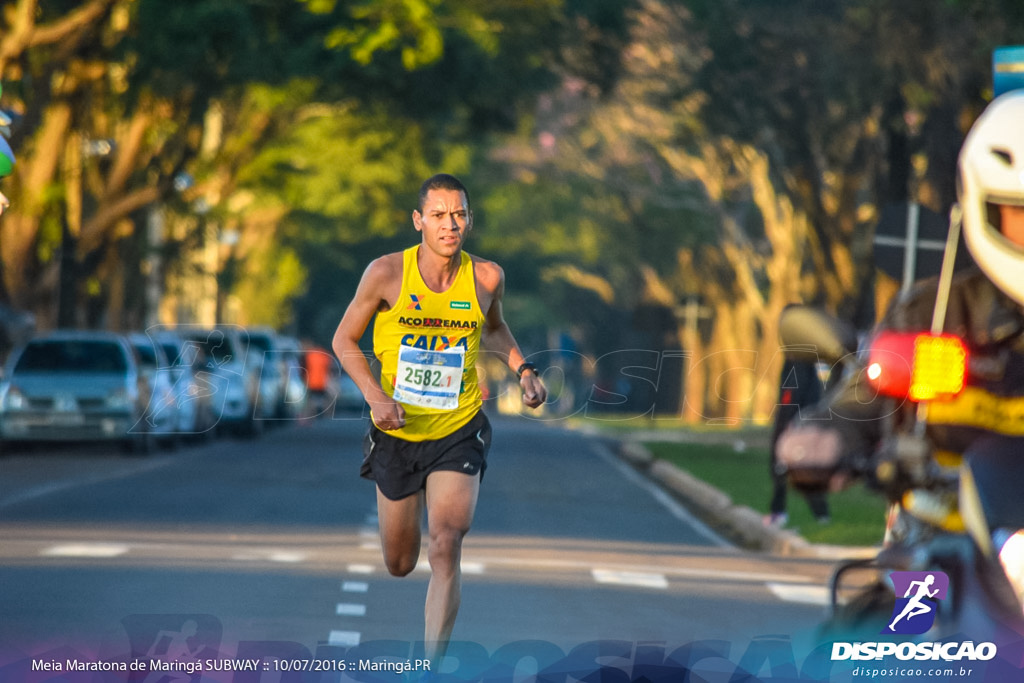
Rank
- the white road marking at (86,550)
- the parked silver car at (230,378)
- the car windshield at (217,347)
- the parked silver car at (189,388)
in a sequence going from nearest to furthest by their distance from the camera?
the white road marking at (86,550), the parked silver car at (189,388), the parked silver car at (230,378), the car windshield at (217,347)

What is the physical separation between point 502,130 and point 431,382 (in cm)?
2695

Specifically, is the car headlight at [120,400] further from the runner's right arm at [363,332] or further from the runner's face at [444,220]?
the runner's face at [444,220]

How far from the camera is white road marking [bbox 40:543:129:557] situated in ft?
46.5

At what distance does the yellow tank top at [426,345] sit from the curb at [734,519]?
878 centimetres

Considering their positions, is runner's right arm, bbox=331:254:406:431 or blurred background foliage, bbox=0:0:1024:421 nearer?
runner's right arm, bbox=331:254:406:431

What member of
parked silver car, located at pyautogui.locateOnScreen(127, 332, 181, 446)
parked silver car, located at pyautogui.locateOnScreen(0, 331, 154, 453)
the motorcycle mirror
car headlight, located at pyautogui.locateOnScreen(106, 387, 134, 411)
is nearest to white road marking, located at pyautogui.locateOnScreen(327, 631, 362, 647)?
the motorcycle mirror

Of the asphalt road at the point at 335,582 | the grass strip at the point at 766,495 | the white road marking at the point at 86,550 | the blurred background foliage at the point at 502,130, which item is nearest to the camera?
the asphalt road at the point at 335,582

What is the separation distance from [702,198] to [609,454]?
1312 centimetres

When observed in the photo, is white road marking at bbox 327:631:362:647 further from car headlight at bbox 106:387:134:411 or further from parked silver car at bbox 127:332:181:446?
parked silver car at bbox 127:332:181:446

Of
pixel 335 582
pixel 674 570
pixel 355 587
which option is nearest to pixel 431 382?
pixel 355 587

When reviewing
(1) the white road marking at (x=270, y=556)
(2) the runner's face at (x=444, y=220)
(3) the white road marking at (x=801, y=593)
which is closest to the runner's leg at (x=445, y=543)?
(2) the runner's face at (x=444, y=220)

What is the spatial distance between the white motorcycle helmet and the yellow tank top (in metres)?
2.85

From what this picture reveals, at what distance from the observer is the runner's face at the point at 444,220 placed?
7898 mm

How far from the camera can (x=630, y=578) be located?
14164mm
